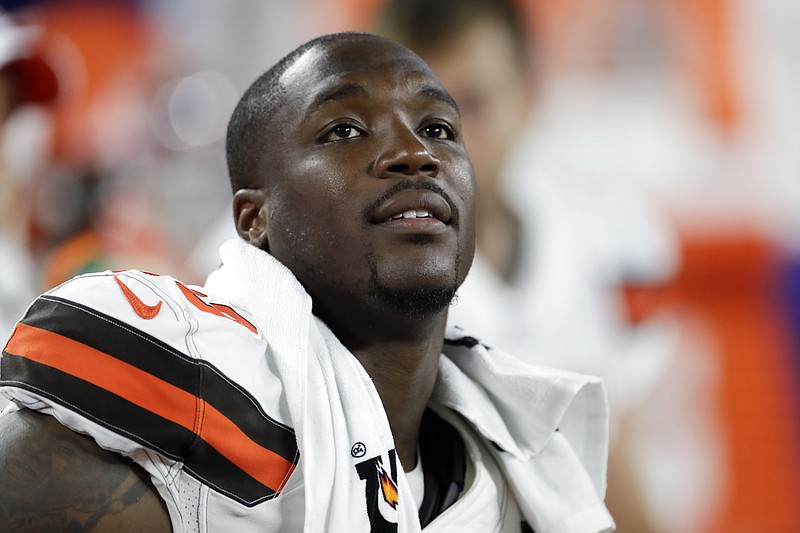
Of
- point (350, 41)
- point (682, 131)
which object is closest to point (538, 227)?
point (682, 131)

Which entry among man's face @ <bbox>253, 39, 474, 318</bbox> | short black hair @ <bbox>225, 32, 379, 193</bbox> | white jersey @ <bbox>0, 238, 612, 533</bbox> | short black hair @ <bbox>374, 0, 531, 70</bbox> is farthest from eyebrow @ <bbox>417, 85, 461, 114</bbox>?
short black hair @ <bbox>374, 0, 531, 70</bbox>

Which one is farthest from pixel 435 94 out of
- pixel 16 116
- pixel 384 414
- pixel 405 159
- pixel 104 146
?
pixel 104 146

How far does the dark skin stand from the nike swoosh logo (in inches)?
10.0

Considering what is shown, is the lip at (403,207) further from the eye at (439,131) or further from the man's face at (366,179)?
the eye at (439,131)

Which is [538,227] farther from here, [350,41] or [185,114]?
[350,41]

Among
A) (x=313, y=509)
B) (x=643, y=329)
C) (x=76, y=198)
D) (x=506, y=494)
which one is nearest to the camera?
(x=313, y=509)

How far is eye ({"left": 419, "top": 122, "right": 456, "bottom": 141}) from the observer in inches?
48.1

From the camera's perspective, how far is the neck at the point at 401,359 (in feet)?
3.70

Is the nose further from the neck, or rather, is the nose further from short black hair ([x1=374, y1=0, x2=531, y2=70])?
short black hair ([x1=374, y1=0, x2=531, y2=70])

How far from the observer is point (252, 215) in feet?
4.05

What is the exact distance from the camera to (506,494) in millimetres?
1199

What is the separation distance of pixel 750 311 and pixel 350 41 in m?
2.73

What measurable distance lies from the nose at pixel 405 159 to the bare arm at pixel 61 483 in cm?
44

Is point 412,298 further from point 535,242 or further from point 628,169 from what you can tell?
point 628,169
